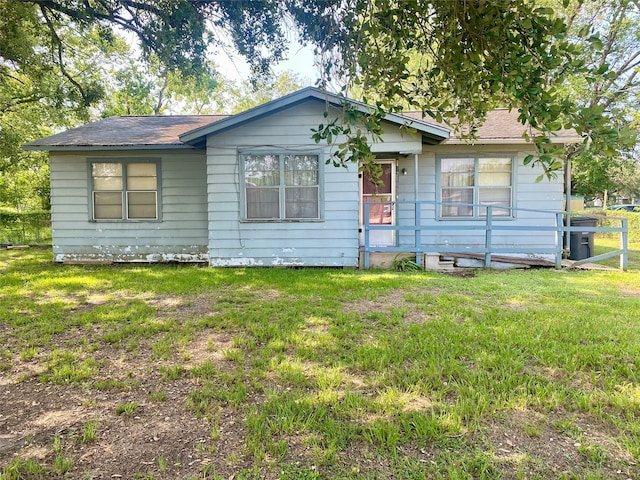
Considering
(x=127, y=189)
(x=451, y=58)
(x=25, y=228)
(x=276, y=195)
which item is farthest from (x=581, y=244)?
(x=25, y=228)

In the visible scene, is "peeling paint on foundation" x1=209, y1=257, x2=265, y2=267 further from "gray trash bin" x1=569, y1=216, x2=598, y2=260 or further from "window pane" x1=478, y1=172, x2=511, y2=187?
"gray trash bin" x1=569, y1=216, x2=598, y2=260

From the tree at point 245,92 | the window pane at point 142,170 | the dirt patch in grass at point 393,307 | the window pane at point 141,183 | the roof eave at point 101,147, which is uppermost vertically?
the tree at point 245,92

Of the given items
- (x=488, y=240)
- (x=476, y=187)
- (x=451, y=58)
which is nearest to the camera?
(x=451, y=58)

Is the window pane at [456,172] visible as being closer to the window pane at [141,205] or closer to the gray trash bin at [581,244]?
the gray trash bin at [581,244]

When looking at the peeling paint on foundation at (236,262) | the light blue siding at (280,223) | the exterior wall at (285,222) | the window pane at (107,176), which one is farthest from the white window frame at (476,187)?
the window pane at (107,176)

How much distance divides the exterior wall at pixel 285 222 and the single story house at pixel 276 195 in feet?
0.07

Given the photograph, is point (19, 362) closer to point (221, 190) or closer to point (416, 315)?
point (416, 315)

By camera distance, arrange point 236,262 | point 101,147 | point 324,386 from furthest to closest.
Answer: point 101,147 → point 236,262 → point 324,386

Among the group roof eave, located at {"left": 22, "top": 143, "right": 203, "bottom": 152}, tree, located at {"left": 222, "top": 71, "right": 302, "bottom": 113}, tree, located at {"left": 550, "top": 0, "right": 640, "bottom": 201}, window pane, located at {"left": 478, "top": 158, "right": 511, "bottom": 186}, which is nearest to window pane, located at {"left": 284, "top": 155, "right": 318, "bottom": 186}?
roof eave, located at {"left": 22, "top": 143, "right": 203, "bottom": 152}

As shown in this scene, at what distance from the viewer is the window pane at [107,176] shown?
937 centimetres

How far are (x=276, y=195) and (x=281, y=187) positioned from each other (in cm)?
21

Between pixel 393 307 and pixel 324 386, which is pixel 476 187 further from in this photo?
pixel 324 386

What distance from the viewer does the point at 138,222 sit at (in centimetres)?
934

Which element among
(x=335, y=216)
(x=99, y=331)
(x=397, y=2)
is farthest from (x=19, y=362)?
(x=335, y=216)
